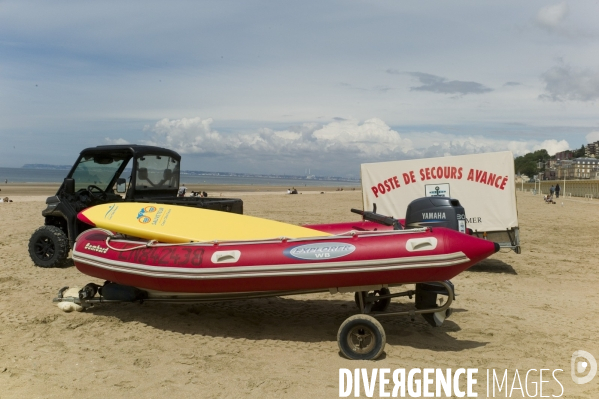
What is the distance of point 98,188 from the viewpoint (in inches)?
384

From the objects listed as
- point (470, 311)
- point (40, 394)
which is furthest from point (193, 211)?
point (470, 311)

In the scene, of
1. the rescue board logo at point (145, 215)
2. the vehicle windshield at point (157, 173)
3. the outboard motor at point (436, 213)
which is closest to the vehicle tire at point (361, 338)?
the outboard motor at point (436, 213)

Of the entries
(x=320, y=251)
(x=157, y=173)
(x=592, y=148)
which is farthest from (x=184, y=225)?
(x=592, y=148)

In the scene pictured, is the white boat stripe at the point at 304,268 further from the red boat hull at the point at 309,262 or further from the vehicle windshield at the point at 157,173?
the vehicle windshield at the point at 157,173

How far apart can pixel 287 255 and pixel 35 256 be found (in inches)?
244

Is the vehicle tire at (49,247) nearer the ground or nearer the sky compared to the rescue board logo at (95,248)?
nearer the ground

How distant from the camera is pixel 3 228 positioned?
565 inches

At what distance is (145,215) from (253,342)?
2.36 metres

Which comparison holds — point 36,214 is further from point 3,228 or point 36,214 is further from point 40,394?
point 40,394

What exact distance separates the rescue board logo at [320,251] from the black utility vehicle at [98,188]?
3.55 metres

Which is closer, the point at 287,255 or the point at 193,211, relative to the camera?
the point at 287,255

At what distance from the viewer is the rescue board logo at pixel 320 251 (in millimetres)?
5531

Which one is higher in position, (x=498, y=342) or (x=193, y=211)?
(x=193, y=211)

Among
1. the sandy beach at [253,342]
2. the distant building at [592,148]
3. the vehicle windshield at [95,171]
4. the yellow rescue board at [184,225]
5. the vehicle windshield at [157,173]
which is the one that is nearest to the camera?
the sandy beach at [253,342]
